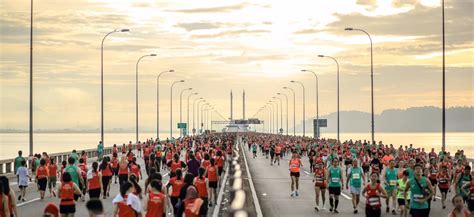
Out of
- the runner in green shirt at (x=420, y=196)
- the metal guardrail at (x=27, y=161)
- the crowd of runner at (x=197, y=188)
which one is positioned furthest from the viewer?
the metal guardrail at (x=27, y=161)

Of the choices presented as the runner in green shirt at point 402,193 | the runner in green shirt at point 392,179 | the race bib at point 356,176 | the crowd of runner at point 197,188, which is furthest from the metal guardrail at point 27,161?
the runner in green shirt at point 402,193

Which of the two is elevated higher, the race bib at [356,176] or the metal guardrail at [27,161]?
the race bib at [356,176]

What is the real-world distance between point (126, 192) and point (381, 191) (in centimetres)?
742

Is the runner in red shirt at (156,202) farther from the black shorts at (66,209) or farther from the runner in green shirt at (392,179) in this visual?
the runner in green shirt at (392,179)

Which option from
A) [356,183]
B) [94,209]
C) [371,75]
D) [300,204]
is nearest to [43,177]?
[300,204]

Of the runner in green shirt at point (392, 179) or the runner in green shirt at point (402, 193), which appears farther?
the runner in green shirt at point (392, 179)

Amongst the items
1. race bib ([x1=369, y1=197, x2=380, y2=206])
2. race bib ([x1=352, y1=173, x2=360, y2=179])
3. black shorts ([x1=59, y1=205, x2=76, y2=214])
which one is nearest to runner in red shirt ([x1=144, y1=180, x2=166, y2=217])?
black shorts ([x1=59, y1=205, x2=76, y2=214])

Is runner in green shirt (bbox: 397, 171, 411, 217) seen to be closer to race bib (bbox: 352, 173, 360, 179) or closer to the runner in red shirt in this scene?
race bib (bbox: 352, 173, 360, 179)

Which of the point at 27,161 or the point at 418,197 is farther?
the point at 27,161

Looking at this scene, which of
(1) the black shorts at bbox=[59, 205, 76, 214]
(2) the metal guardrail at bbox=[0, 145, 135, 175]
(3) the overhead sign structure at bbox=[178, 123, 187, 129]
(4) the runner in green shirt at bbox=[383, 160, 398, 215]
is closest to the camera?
(1) the black shorts at bbox=[59, 205, 76, 214]

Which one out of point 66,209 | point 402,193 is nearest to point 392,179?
point 402,193

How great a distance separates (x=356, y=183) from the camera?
22.6 m

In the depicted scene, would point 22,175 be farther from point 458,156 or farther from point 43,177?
point 458,156

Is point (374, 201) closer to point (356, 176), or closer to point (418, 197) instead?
point (418, 197)
